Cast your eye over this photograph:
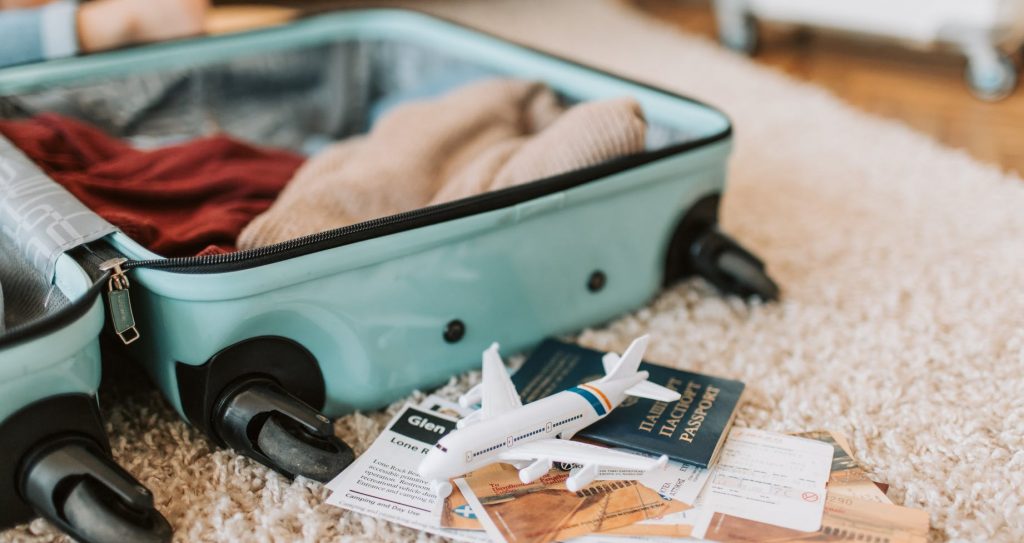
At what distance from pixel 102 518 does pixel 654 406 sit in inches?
18.7

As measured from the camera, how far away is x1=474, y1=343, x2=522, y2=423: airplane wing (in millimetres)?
752

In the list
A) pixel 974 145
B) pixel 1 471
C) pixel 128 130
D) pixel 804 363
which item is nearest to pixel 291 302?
pixel 1 471

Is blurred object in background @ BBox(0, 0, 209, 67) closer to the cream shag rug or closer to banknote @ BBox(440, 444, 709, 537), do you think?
the cream shag rug

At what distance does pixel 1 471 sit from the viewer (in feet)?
2.15

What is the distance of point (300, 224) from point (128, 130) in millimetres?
557

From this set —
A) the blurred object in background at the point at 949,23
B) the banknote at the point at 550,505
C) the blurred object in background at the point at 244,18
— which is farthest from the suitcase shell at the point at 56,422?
the blurred object in background at the point at 949,23

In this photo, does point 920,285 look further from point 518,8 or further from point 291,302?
point 518,8

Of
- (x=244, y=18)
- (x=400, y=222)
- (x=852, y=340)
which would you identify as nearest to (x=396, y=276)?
(x=400, y=222)

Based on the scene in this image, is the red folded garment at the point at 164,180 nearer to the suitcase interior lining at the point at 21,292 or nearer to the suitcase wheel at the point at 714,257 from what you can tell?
the suitcase interior lining at the point at 21,292

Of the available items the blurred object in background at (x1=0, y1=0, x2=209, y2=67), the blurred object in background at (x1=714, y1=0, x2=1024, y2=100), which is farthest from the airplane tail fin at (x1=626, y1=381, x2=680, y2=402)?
the blurred object in background at (x1=714, y1=0, x2=1024, y2=100)

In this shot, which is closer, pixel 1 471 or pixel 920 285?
pixel 1 471

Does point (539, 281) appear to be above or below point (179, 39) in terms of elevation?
below

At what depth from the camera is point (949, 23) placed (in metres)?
1.68

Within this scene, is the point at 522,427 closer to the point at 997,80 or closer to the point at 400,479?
the point at 400,479
